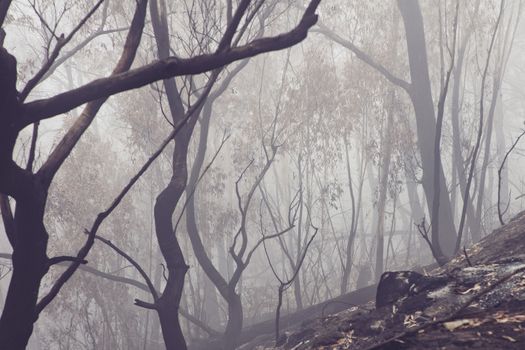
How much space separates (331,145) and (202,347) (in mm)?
8717

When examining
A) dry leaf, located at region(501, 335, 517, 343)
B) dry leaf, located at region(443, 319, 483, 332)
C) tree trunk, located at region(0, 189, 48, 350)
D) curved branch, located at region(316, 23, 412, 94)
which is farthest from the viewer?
curved branch, located at region(316, 23, 412, 94)

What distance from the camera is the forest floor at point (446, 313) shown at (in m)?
2.52

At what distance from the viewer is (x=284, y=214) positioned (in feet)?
81.3

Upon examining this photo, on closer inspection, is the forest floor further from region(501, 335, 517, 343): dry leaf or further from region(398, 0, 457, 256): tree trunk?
region(398, 0, 457, 256): tree trunk

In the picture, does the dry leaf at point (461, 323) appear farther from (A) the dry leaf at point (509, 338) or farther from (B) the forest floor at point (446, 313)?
(A) the dry leaf at point (509, 338)

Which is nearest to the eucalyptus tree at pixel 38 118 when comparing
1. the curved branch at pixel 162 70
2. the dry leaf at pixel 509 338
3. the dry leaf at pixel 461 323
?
the curved branch at pixel 162 70

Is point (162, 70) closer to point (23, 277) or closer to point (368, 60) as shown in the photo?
point (23, 277)

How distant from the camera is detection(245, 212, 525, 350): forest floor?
252 cm

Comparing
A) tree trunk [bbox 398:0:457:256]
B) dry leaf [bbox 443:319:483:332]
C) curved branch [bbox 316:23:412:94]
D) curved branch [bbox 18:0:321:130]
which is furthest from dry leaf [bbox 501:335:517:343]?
curved branch [bbox 316:23:412:94]

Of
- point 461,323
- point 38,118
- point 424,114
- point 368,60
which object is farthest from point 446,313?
point 368,60

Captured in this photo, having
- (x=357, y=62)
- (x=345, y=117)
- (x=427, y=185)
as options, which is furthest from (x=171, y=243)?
(x=357, y=62)

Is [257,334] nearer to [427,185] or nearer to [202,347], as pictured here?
[202,347]

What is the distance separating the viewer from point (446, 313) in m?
3.13

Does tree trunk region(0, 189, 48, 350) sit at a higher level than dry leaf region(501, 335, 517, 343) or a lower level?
higher
